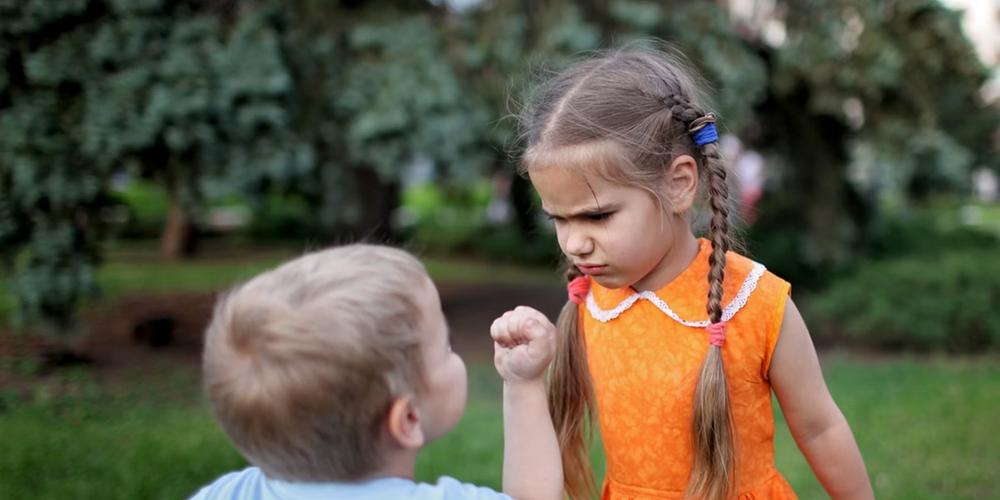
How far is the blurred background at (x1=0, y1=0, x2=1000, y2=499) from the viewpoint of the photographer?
522 cm

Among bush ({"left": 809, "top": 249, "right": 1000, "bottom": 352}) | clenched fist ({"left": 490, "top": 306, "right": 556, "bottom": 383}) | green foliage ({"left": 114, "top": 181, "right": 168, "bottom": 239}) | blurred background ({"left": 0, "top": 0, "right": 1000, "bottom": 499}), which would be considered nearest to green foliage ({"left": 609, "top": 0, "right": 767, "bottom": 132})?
blurred background ({"left": 0, "top": 0, "right": 1000, "bottom": 499})

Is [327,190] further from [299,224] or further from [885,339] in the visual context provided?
[299,224]

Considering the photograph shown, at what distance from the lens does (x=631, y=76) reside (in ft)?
6.71

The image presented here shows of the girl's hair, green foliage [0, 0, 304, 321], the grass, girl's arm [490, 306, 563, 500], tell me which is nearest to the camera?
girl's arm [490, 306, 563, 500]

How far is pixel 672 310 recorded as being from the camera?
6.81 ft

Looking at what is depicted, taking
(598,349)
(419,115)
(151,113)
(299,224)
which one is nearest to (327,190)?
(419,115)

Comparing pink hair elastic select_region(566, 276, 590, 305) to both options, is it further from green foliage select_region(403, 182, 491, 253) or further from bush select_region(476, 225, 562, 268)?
bush select_region(476, 225, 562, 268)

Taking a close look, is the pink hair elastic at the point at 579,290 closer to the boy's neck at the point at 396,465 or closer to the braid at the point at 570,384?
the braid at the point at 570,384

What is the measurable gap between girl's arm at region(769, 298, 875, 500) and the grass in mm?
2601

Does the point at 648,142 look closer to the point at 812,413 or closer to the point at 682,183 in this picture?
the point at 682,183

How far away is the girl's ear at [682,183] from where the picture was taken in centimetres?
200

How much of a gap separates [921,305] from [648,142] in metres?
6.58

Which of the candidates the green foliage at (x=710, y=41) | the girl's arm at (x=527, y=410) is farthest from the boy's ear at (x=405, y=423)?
the green foliage at (x=710, y=41)

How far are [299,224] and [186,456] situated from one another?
12.7 meters
